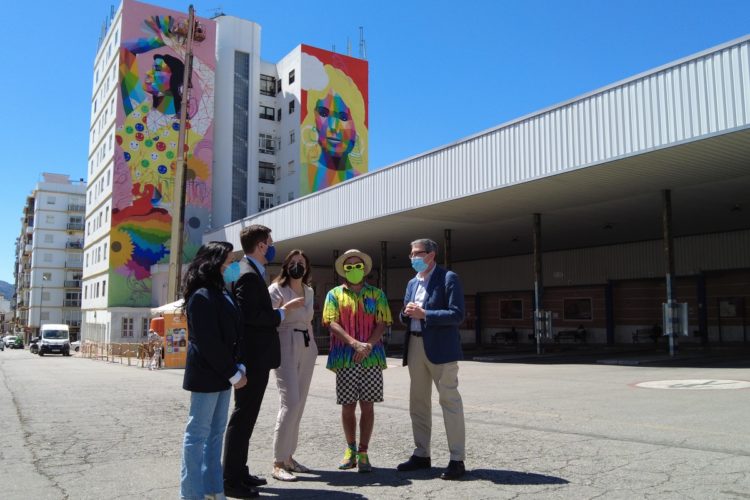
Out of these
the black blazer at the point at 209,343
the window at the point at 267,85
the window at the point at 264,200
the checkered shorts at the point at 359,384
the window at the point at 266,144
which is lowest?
the checkered shorts at the point at 359,384

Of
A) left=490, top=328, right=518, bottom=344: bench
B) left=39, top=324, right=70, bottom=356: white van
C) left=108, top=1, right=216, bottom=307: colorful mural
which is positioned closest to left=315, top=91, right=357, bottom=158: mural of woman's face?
left=108, top=1, right=216, bottom=307: colorful mural

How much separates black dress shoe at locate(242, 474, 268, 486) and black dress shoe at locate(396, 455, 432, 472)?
3.77 ft

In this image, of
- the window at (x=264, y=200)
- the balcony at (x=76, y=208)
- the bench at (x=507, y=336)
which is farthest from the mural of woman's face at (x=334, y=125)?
the balcony at (x=76, y=208)

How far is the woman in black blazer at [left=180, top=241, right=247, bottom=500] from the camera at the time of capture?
4.01m

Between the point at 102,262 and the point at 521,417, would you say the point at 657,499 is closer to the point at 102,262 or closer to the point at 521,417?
the point at 521,417

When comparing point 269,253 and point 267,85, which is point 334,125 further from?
point 269,253

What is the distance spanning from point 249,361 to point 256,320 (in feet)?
1.10

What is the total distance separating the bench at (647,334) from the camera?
28203mm

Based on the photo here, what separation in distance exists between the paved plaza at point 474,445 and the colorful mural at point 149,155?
36.6 meters

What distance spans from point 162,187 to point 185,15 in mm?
14767

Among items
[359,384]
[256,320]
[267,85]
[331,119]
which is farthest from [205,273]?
[267,85]

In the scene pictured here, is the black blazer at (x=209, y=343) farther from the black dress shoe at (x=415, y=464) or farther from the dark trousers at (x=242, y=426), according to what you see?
the black dress shoe at (x=415, y=464)

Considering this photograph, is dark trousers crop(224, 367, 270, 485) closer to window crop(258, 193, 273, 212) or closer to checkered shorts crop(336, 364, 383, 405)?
checkered shorts crop(336, 364, 383, 405)

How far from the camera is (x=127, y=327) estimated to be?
46281 millimetres
